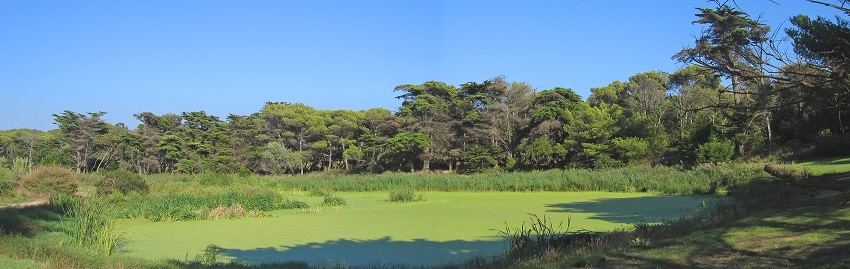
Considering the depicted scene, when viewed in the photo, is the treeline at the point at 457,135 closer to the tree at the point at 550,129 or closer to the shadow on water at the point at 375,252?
the tree at the point at 550,129

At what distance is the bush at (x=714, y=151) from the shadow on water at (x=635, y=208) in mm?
7965

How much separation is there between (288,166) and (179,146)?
26.4 ft

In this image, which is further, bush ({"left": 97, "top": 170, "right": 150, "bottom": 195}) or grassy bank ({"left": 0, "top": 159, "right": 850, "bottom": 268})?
bush ({"left": 97, "top": 170, "right": 150, "bottom": 195})

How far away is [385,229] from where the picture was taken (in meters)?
10.4

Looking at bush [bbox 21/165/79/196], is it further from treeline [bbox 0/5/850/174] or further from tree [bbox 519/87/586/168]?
tree [bbox 519/87/586/168]

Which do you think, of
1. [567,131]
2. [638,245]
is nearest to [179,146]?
[567,131]

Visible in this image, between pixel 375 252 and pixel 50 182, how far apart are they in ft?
40.1

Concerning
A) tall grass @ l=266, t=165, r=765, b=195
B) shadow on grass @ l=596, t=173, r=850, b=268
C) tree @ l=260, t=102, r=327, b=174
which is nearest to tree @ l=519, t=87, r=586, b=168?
tall grass @ l=266, t=165, r=765, b=195

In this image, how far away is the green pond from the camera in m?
7.93

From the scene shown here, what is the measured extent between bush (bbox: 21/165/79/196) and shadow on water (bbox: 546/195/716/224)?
497 inches

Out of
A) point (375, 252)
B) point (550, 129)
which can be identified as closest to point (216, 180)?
point (375, 252)

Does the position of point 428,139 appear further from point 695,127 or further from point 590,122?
point 695,127

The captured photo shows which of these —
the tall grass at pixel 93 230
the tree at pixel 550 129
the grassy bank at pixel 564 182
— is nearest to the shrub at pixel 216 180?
the grassy bank at pixel 564 182

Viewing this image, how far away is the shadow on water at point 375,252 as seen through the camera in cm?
734
